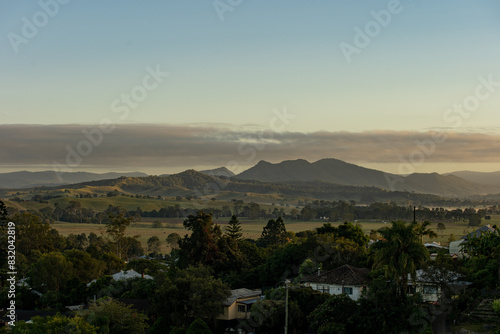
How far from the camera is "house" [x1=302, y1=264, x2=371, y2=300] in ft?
126

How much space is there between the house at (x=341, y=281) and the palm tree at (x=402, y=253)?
699cm

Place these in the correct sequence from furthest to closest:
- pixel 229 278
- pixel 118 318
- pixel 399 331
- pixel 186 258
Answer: pixel 186 258 < pixel 229 278 < pixel 118 318 < pixel 399 331

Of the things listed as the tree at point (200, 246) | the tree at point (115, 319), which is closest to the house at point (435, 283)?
the tree at point (115, 319)

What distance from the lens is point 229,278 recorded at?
49.8 m

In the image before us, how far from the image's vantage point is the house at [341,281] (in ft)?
126

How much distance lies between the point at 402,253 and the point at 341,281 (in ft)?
29.6

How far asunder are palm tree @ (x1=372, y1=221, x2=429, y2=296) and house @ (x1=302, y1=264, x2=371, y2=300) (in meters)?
6.99

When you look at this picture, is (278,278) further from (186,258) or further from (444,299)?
(444,299)

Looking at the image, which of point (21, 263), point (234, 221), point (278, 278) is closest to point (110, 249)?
point (21, 263)

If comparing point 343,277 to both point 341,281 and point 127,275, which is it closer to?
point 341,281

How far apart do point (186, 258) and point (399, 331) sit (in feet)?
91.6

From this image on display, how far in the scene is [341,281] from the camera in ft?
128

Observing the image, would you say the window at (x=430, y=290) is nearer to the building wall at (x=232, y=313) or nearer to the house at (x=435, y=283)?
the house at (x=435, y=283)

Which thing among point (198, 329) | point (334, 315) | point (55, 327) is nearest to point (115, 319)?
point (55, 327)
